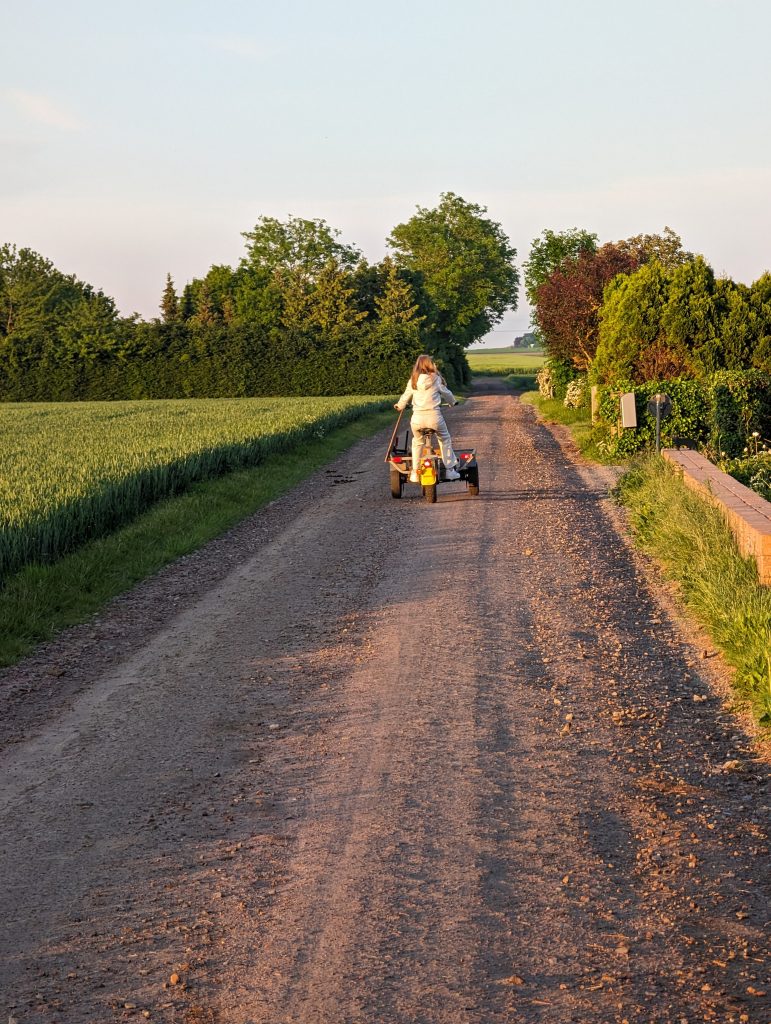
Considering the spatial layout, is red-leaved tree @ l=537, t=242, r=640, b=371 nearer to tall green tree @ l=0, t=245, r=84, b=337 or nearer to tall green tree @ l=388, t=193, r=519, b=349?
tall green tree @ l=0, t=245, r=84, b=337

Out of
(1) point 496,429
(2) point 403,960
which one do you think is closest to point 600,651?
(2) point 403,960

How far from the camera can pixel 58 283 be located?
353 ft

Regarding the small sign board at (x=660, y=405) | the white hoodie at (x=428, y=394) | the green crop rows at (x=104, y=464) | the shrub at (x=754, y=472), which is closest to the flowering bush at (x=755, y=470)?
the shrub at (x=754, y=472)

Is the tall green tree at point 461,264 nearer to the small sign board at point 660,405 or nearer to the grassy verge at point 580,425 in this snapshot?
the grassy verge at point 580,425

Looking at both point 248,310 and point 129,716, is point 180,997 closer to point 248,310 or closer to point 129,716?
point 129,716

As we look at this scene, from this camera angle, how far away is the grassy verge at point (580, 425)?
23375 mm

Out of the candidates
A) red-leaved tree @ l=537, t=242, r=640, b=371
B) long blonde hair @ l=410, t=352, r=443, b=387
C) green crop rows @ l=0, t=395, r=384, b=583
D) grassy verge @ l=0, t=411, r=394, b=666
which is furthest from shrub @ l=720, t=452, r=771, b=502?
red-leaved tree @ l=537, t=242, r=640, b=371

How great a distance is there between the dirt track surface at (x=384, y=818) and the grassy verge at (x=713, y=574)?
301 millimetres

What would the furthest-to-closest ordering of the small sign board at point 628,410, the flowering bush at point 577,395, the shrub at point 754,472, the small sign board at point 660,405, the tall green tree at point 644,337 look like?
the flowering bush at point 577,395 < the tall green tree at point 644,337 < the small sign board at point 628,410 < the small sign board at point 660,405 < the shrub at point 754,472

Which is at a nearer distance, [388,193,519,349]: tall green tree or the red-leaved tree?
the red-leaved tree

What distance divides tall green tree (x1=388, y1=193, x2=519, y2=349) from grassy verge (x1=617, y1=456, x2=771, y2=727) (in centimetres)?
8696

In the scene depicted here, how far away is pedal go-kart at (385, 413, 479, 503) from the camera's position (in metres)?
16.3

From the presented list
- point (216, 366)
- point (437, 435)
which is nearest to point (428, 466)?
point (437, 435)

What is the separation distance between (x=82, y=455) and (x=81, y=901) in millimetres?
17398
